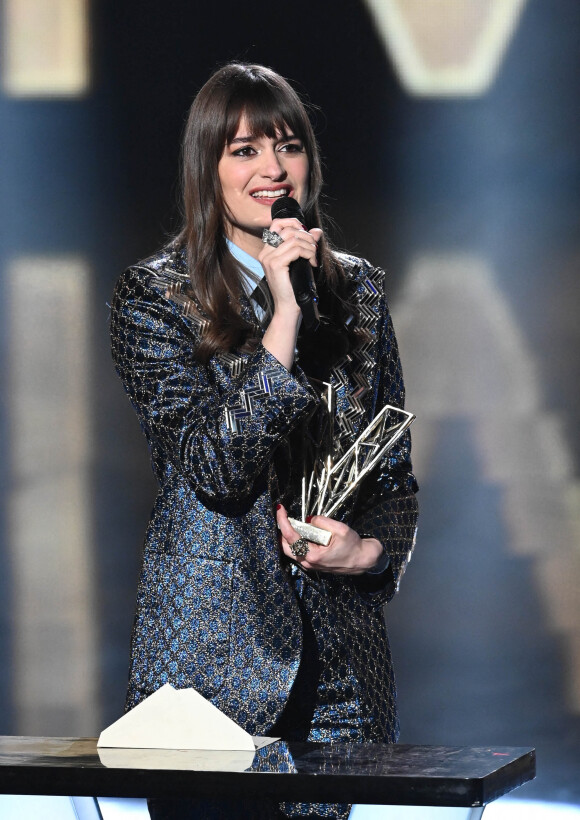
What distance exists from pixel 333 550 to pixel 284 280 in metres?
0.34

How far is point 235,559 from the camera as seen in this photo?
1558 mm

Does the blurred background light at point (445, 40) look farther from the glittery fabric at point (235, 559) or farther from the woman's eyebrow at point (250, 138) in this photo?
the glittery fabric at point (235, 559)

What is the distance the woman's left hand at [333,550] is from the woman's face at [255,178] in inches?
17.0

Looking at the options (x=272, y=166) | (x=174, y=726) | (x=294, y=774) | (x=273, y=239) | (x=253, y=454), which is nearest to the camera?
(x=294, y=774)

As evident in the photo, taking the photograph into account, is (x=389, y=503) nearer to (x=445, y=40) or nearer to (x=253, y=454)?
(x=253, y=454)

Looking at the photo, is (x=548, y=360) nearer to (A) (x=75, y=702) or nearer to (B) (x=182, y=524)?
(A) (x=75, y=702)

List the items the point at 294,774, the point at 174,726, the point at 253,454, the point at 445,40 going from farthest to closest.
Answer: the point at 445,40
the point at 253,454
the point at 174,726
the point at 294,774

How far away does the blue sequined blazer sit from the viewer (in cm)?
148

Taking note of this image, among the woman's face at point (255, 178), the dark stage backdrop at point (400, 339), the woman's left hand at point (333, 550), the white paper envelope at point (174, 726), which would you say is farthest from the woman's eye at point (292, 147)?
the dark stage backdrop at point (400, 339)

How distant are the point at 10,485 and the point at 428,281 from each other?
49.8 inches

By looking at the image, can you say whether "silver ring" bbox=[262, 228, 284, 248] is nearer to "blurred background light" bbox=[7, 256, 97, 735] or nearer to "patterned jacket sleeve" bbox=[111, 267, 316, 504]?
"patterned jacket sleeve" bbox=[111, 267, 316, 504]

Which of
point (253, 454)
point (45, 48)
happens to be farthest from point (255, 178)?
point (45, 48)

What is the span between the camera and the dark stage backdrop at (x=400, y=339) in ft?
10.7

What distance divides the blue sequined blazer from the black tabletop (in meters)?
0.29
